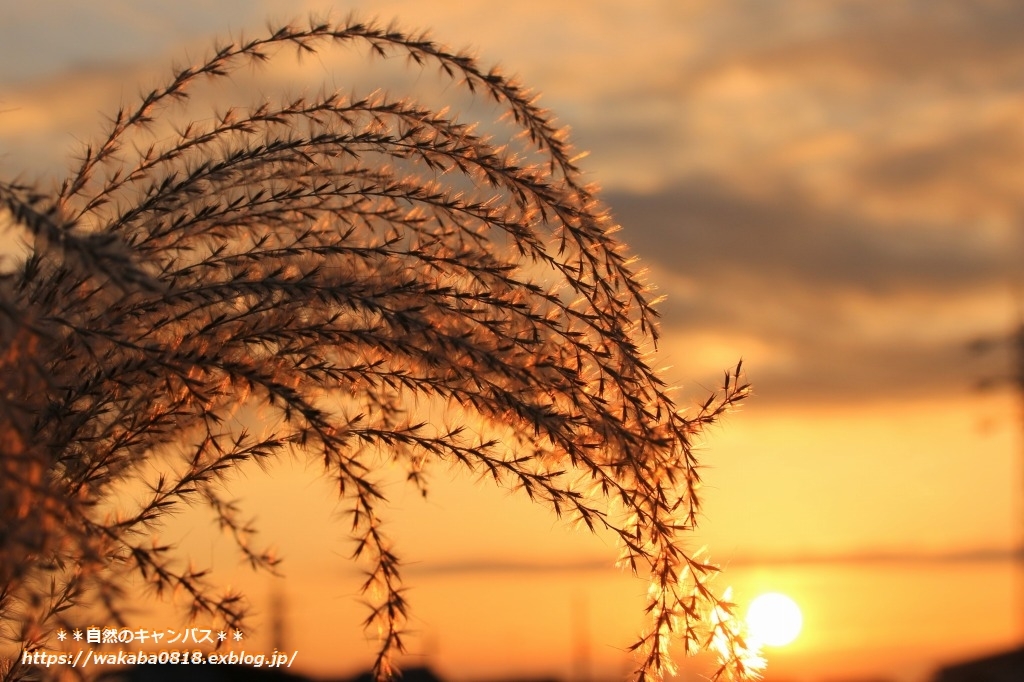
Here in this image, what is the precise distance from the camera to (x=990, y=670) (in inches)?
1350

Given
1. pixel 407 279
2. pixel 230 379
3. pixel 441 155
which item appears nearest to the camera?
pixel 230 379

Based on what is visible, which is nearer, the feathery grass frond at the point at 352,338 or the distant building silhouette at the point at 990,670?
the feathery grass frond at the point at 352,338

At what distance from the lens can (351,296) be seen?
3992 mm

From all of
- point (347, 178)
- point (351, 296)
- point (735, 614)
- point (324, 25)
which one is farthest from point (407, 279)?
point (735, 614)

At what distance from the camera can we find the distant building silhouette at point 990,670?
108ft

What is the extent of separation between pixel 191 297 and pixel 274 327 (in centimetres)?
30

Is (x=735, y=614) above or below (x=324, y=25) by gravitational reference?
below

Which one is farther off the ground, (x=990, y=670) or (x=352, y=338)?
(x=990, y=670)

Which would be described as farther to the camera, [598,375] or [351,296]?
[598,375]

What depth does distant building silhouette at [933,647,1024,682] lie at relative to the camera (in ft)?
108

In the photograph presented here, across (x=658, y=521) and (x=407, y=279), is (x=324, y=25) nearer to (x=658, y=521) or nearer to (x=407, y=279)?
(x=407, y=279)

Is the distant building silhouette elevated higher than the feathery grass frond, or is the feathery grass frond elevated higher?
the distant building silhouette

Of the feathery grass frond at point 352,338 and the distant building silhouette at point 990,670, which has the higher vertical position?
the distant building silhouette at point 990,670

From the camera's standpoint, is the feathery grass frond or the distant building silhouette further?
the distant building silhouette
